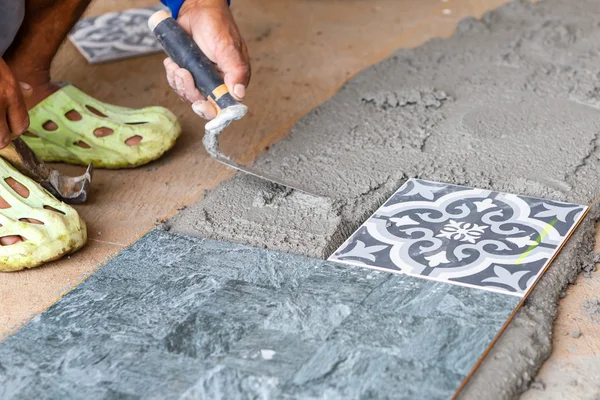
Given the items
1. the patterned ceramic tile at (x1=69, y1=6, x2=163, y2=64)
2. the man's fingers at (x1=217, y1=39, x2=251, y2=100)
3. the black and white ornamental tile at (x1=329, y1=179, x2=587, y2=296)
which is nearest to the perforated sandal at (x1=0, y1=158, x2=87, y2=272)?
the man's fingers at (x1=217, y1=39, x2=251, y2=100)

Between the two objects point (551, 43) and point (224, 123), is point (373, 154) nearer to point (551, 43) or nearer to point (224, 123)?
point (224, 123)

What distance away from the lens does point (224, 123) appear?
6.25 feet

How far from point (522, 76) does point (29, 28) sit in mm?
1690

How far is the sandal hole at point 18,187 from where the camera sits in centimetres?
203

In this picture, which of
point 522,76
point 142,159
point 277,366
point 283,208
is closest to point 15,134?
point 142,159

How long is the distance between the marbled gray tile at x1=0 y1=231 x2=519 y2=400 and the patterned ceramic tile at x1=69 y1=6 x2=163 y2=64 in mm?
1648

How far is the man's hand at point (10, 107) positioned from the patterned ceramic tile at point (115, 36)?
1.30 meters

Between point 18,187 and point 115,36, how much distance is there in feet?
5.19

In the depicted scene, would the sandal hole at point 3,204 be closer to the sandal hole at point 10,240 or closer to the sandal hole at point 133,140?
the sandal hole at point 10,240

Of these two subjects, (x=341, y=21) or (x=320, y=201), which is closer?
(x=320, y=201)

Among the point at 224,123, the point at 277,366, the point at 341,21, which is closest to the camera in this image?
the point at 277,366

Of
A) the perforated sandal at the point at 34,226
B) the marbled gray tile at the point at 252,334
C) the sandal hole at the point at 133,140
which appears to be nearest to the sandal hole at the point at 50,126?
the sandal hole at the point at 133,140

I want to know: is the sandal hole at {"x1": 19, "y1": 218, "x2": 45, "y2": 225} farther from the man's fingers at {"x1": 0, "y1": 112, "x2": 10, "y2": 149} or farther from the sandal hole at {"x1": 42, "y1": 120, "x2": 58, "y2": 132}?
the sandal hole at {"x1": 42, "y1": 120, "x2": 58, "y2": 132}

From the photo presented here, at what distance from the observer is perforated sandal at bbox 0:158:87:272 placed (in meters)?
1.89
